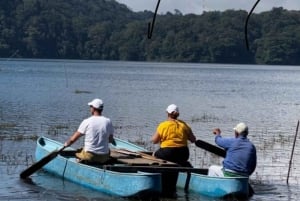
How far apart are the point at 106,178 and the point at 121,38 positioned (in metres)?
153

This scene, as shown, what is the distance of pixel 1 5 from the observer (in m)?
142

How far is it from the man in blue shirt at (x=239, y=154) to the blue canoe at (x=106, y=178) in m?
1.39

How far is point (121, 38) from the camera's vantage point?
548 feet

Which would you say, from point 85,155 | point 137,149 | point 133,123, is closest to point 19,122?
point 133,123

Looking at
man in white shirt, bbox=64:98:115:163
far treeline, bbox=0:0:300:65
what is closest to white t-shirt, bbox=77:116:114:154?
man in white shirt, bbox=64:98:115:163

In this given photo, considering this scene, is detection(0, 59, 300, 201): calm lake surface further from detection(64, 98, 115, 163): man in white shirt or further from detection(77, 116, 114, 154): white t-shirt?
detection(77, 116, 114, 154): white t-shirt

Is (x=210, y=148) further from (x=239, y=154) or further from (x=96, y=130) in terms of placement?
(x=96, y=130)

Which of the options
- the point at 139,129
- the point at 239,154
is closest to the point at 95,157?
the point at 239,154

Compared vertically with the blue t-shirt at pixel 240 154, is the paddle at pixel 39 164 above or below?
below

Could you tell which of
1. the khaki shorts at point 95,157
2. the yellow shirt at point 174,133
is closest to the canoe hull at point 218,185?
the yellow shirt at point 174,133

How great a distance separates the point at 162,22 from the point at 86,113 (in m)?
124

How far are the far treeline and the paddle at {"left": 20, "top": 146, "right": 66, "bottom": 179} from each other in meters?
104

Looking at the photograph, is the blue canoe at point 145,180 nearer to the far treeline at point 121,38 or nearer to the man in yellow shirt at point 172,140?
the man in yellow shirt at point 172,140

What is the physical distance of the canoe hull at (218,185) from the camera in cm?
1408
